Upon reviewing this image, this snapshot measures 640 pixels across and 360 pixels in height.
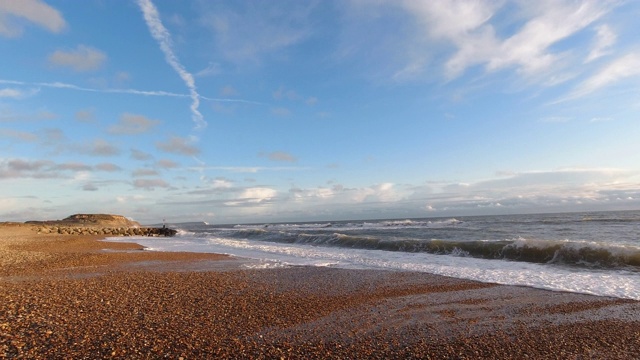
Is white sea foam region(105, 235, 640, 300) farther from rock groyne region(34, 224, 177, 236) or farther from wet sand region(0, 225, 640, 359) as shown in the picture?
rock groyne region(34, 224, 177, 236)

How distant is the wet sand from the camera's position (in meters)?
6.13

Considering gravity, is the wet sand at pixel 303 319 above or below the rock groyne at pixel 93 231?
below

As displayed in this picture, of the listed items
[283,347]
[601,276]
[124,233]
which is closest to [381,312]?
[283,347]

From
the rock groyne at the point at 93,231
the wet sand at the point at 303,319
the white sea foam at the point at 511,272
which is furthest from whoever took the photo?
the rock groyne at the point at 93,231

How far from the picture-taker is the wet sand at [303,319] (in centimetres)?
613

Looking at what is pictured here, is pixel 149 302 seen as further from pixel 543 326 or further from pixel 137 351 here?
pixel 543 326

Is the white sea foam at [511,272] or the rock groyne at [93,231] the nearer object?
the white sea foam at [511,272]

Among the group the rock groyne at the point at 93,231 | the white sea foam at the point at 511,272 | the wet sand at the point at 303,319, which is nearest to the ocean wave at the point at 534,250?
the white sea foam at the point at 511,272

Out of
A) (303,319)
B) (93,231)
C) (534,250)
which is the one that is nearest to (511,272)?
(534,250)

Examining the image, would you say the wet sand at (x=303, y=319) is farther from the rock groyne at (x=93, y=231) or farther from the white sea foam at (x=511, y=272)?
the rock groyne at (x=93, y=231)

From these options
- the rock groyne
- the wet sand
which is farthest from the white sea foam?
the rock groyne

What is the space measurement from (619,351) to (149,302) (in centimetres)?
965

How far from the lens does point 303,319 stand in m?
8.06

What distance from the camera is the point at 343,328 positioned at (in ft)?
24.3
